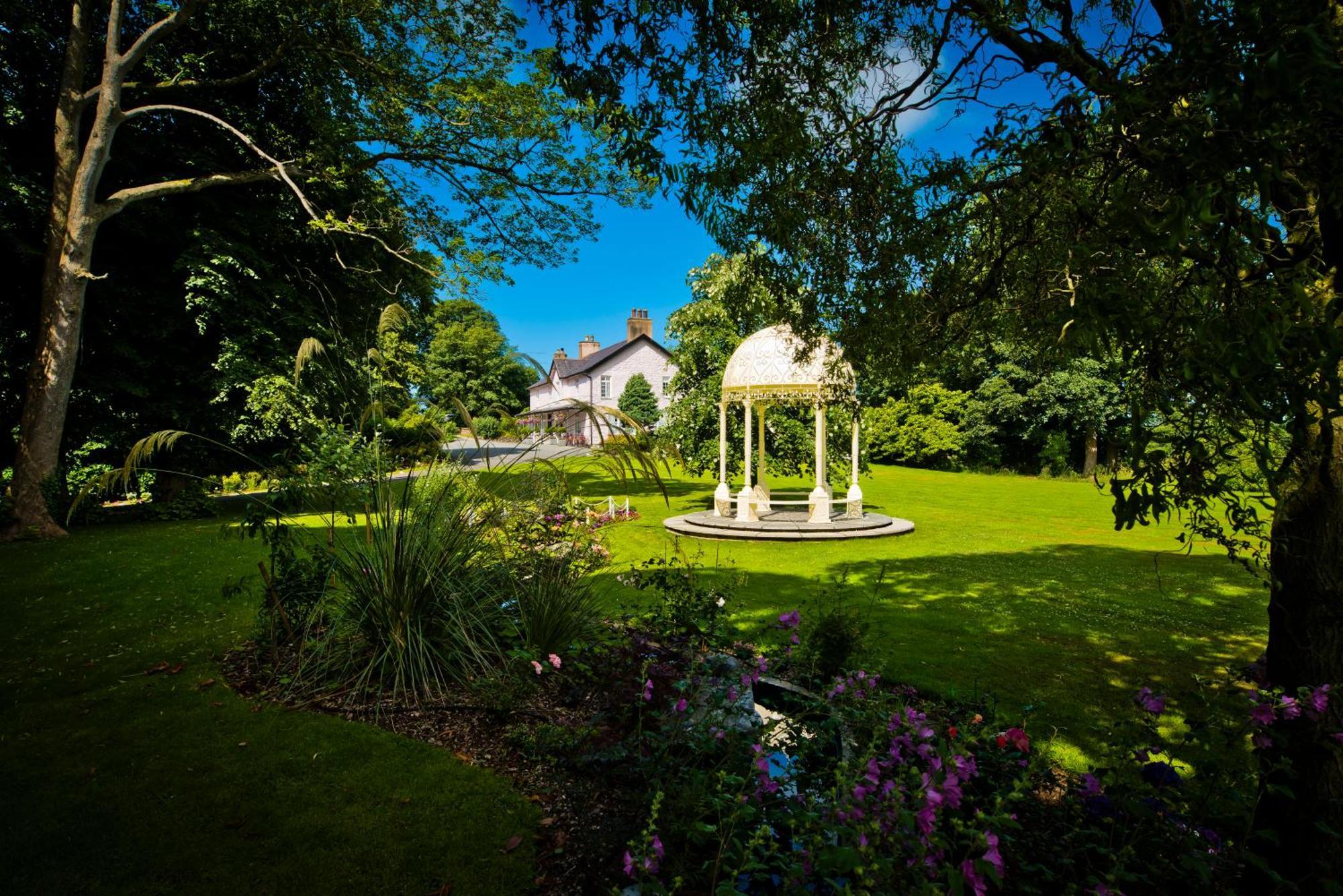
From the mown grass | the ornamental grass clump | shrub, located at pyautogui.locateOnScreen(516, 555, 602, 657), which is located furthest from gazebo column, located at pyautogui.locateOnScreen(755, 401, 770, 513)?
the mown grass

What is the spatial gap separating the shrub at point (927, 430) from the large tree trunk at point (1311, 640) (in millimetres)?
29830

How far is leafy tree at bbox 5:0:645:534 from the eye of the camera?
11.4 m

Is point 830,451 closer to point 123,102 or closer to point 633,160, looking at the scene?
point 633,160

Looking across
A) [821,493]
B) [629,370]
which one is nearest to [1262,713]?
[821,493]

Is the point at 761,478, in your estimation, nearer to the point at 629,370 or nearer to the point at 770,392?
the point at 770,392

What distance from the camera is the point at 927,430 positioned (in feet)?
107

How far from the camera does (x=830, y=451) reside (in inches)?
639

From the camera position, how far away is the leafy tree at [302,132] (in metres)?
11.4

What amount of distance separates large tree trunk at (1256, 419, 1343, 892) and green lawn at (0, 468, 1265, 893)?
1651mm

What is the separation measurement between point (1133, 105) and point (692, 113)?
2447 millimetres

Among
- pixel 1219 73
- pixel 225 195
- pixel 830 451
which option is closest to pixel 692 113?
pixel 1219 73

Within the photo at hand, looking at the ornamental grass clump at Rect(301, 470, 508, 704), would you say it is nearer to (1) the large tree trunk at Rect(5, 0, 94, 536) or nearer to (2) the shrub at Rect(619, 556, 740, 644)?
A: (2) the shrub at Rect(619, 556, 740, 644)

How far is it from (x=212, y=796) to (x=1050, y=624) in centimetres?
768

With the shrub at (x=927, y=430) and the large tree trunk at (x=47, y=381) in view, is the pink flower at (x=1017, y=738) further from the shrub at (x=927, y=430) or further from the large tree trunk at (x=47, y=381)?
the shrub at (x=927, y=430)
